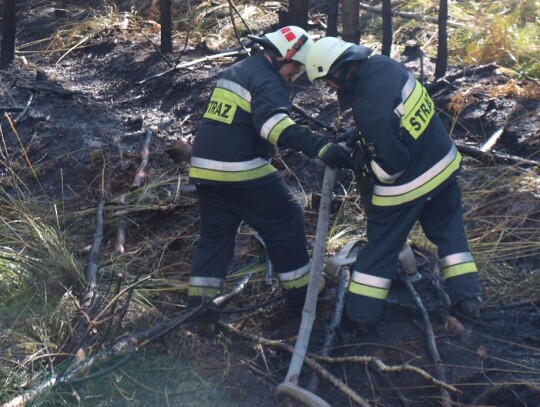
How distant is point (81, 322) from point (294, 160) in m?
3.03

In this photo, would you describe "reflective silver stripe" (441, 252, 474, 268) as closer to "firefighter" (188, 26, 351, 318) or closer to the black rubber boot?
"firefighter" (188, 26, 351, 318)

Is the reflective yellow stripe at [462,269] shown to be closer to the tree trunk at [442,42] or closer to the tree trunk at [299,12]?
the tree trunk at [442,42]

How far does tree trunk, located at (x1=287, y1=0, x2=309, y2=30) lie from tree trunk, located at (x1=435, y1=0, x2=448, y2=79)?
1341 millimetres

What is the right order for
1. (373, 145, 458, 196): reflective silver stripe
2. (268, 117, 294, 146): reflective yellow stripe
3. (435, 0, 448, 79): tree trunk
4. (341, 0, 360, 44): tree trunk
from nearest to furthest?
1. (268, 117, 294, 146): reflective yellow stripe
2. (373, 145, 458, 196): reflective silver stripe
3. (341, 0, 360, 44): tree trunk
4. (435, 0, 448, 79): tree trunk

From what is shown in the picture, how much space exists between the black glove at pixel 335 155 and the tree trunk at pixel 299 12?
4318 millimetres

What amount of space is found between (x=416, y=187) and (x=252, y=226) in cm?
99

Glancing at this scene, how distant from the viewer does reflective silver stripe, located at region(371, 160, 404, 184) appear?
4.71 m

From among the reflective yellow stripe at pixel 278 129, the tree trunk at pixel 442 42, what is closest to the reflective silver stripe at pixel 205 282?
the reflective yellow stripe at pixel 278 129

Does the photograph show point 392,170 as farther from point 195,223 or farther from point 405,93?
point 195,223

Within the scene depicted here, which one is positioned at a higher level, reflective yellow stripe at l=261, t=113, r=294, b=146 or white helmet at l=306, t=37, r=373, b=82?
white helmet at l=306, t=37, r=373, b=82

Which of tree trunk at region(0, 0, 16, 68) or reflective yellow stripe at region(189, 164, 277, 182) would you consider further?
tree trunk at region(0, 0, 16, 68)

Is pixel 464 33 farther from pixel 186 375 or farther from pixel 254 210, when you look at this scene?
pixel 186 375

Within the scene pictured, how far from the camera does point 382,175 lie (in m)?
4.73

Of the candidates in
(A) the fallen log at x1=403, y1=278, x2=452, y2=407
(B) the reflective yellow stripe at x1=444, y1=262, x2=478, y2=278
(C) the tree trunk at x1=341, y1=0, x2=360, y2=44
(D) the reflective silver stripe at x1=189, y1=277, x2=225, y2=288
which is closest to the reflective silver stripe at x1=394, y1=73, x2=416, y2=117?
(B) the reflective yellow stripe at x1=444, y1=262, x2=478, y2=278
